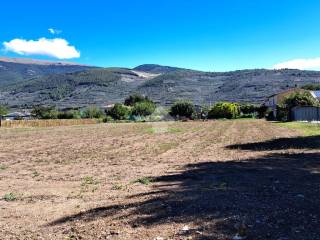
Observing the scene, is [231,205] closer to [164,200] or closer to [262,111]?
[164,200]

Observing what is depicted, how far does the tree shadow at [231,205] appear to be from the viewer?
709 cm

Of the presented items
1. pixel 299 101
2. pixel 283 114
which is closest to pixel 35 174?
pixel 283 114

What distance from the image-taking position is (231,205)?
339 inches

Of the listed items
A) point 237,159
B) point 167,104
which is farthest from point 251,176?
point 167,104

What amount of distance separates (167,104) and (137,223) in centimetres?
16798

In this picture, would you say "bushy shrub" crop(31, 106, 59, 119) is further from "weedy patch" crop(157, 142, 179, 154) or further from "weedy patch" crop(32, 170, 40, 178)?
"weedy patch" crop(32, 170, 40, 178)

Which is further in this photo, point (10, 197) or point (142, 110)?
point (142, 110)

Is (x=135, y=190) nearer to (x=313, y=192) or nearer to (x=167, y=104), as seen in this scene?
(x=313, y=192)

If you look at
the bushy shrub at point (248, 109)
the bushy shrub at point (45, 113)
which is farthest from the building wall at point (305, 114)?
the bushy shrub at point (45, 113)

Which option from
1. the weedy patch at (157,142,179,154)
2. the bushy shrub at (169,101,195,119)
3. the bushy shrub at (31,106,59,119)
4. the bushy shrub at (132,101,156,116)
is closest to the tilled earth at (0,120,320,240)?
the weedy patch at (157,142,179,154)

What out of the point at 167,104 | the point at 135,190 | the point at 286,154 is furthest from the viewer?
the point at 167,104

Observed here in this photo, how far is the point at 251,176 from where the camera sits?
41.5ft

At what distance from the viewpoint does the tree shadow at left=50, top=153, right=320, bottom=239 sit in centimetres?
709

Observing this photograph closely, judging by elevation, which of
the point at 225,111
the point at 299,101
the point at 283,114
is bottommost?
the point at 283,114
